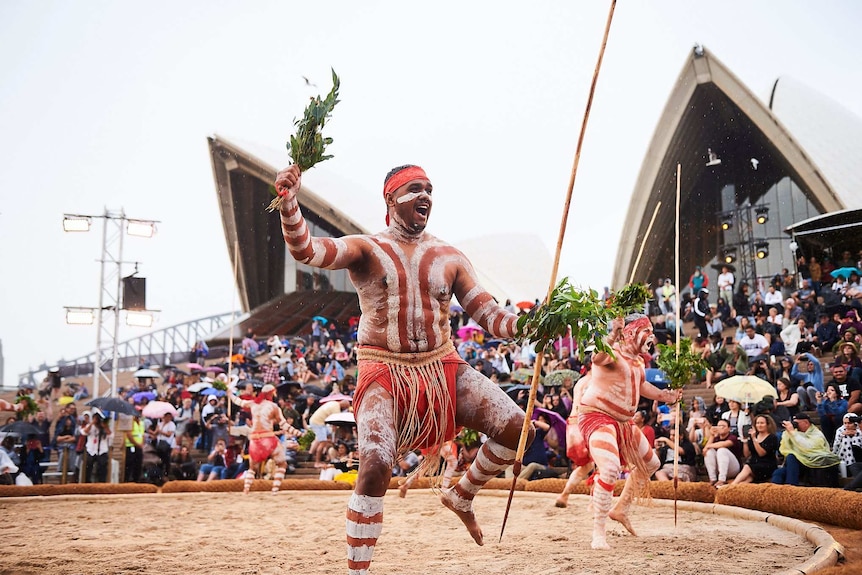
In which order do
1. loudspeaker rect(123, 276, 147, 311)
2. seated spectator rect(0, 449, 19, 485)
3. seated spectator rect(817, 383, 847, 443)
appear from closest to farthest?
seated spectator rect(817, 383, 847, 443) → seated spectator rect(0, 449, 19, 485) → loudspeaker rect(123, 276, 147, 311)

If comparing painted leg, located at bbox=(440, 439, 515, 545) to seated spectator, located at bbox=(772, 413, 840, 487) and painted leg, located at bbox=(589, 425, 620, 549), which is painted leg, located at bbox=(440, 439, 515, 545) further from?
seated spectator, located at bbox=(772, 413, 840, 487)

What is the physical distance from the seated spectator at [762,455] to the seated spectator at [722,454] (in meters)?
0.13

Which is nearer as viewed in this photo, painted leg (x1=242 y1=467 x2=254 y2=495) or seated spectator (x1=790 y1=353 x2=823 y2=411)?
seated spectator (x1=790 y1=353 x2=823 y2=411)

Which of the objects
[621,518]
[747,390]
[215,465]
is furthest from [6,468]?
[747,390]

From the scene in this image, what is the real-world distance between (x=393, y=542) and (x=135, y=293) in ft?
50.6

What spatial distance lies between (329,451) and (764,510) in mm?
8822

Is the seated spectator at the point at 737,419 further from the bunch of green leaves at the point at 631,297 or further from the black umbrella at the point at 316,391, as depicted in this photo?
the black umbrella at the point at 316,391

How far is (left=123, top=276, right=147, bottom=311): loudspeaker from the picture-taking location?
20109 mm

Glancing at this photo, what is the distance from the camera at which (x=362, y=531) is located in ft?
14.4

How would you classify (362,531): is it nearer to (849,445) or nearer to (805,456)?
(805,456)

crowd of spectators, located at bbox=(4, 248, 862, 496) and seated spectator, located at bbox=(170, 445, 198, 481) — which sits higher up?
crowd of spectators, located at bbox=(4, 248, 862, 496)

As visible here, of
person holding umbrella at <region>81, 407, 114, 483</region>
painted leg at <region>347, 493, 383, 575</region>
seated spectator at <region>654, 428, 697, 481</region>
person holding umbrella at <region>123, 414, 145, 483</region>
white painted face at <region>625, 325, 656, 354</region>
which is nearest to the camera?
painted leg at <region>347, 493, 383, 575</region>

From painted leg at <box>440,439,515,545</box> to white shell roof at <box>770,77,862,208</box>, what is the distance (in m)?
26.5

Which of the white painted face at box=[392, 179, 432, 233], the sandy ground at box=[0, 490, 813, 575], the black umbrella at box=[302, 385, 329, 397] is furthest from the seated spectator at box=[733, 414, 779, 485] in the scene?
the black umbrella at box=[302, 385, 329, 397]
